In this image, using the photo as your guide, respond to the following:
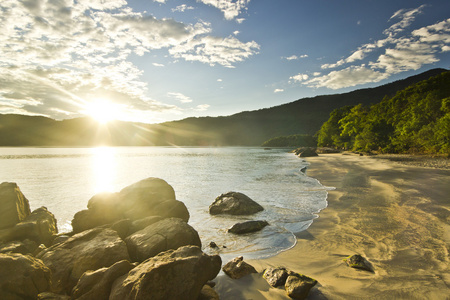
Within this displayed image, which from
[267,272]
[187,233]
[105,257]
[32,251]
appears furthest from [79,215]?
[267,272]

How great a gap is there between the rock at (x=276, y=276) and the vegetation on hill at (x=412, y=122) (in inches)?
1504

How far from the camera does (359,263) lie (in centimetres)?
552

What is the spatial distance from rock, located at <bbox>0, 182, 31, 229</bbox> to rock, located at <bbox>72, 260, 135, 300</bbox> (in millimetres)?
6242

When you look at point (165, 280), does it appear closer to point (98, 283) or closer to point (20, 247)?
point (98, 283)

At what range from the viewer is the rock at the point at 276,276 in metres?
5.06

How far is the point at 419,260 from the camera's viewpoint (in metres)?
5.70

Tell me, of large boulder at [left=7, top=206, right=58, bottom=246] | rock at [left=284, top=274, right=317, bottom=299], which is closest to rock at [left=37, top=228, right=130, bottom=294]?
large boulder at [left=7, top=206, right=58, bottom=246]

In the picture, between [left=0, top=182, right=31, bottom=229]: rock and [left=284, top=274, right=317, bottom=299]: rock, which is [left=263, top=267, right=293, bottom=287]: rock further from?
[left=0, top=182, right=31, bottom=229]: rock

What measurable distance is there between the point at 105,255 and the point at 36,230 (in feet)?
14.5

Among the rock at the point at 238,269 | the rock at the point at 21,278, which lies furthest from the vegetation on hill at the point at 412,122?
the rock at the point at 21,278

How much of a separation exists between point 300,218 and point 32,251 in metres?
10.6

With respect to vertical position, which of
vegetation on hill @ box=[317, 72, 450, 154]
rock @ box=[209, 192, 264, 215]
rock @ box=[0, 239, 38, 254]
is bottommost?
rock @ box=[209, 192, 264, 215]

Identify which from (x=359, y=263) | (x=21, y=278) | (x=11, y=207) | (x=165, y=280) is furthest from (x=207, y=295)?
(x=11, y=207)

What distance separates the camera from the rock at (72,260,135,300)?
4371 mm
